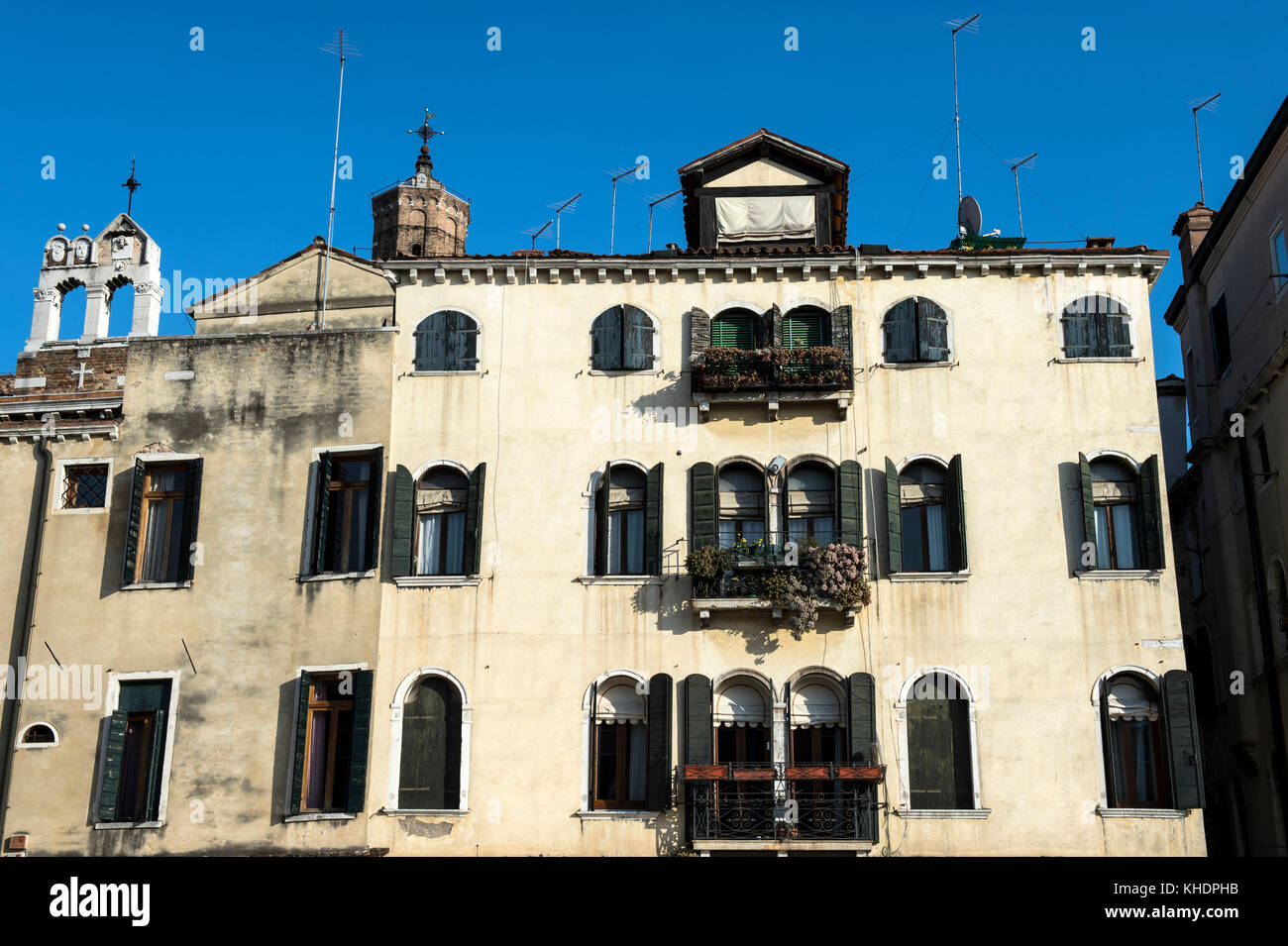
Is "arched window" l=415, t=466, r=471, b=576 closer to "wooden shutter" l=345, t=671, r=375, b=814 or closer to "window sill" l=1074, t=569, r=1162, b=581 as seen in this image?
"wooden shutter" l=345, t=671, r=375, b=814

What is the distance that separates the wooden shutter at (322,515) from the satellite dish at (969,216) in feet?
45.1

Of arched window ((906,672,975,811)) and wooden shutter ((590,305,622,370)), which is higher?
wooden shutter ((590,305,622,370))

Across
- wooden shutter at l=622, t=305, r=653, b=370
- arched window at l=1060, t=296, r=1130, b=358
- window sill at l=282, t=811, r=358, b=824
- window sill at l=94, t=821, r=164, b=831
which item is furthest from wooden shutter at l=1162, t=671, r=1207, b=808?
window sill at l=94, t=821, r=164, b=831

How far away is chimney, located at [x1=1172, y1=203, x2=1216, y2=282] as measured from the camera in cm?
3497

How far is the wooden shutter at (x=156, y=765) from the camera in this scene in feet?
87.6

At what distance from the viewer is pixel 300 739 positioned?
26.5m

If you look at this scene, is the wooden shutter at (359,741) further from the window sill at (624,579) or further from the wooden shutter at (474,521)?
the window sill at (624,579)

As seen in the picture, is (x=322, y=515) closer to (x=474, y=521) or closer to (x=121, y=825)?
(x=474, y=521)

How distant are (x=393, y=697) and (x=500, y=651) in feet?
6.76

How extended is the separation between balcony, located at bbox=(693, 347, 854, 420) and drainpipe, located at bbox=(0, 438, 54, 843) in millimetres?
12912

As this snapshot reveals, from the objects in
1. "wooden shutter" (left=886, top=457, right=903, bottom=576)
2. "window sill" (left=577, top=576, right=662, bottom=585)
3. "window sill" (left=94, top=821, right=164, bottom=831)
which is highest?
"wooden shutter" (left=886, top=457, right=903, bottom=576)

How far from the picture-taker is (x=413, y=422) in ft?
93.2
